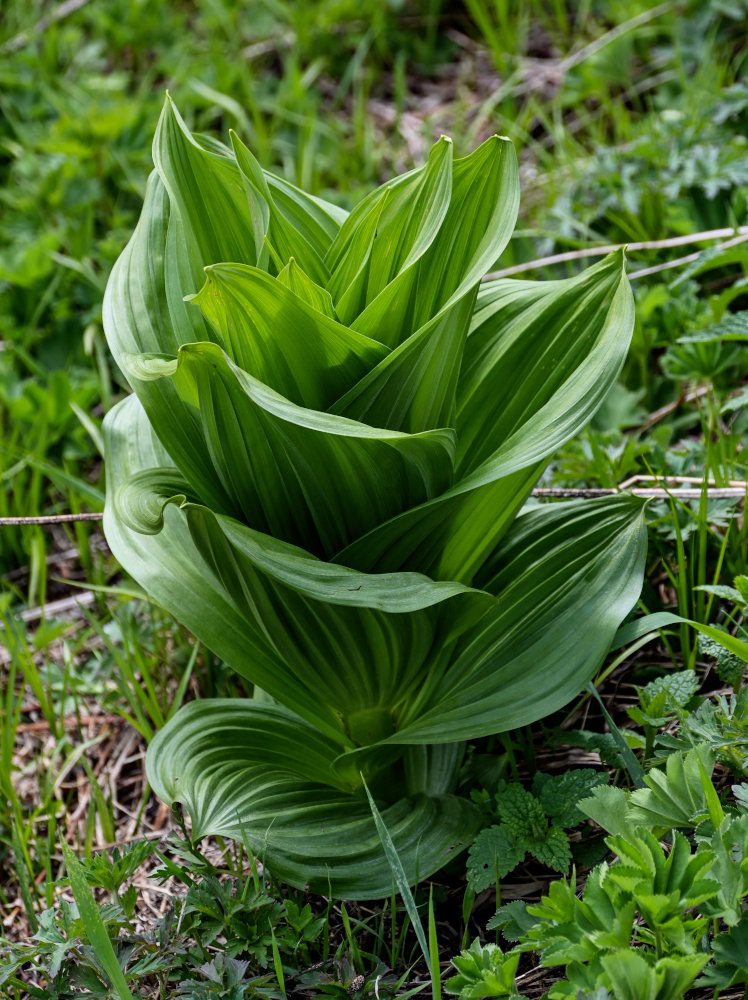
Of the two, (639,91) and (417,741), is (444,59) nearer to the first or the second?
(639,91)

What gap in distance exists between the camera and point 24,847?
71.5 inches

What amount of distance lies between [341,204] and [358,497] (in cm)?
197

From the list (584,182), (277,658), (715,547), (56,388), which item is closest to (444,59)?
(584,182)

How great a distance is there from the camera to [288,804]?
1576mm

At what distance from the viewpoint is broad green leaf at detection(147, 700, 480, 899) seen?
4.86 ft

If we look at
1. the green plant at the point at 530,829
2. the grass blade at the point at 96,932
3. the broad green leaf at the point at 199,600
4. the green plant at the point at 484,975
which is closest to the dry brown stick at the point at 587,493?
the broad green leaf at the point at 199,600

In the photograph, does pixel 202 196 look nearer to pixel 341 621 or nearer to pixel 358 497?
pixel 358 497

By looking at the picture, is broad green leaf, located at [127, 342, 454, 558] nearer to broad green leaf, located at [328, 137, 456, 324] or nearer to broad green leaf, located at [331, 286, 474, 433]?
broad green leaf, located at [331, 286, 474, 433]

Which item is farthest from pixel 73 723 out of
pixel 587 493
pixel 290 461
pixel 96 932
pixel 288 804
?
pixel 587 493

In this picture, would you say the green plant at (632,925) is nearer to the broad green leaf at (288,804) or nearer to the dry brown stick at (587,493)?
the broad green leaf at (288,804)

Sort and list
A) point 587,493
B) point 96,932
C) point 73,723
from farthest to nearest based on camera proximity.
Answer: point 73,723, point 587,493, point 96,932

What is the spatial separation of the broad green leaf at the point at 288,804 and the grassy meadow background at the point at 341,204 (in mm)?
67

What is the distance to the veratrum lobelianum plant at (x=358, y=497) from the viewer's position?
4.39 feet

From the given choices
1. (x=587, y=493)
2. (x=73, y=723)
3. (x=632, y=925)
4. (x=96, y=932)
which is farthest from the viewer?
(x=73, y=723)
